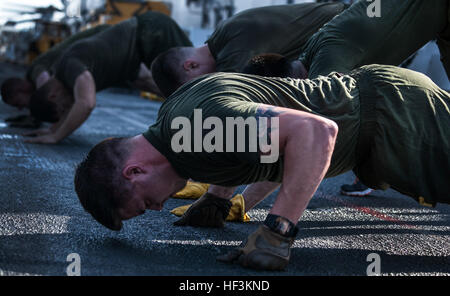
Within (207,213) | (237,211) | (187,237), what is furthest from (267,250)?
(237,211)

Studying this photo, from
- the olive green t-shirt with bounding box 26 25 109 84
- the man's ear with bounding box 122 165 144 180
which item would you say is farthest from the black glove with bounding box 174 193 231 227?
the olive green t-shirt with bounding box 26 25 109 84

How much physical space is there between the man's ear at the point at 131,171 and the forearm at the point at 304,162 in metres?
0.57

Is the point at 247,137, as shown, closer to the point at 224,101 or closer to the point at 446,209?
the point at 224,101

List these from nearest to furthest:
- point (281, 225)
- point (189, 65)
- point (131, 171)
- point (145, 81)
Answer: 1. point (281, 225)
2. point (131, 171)
3. point (189, 65)
4. point (145, 81)

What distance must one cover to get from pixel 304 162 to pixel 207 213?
3.23 ft

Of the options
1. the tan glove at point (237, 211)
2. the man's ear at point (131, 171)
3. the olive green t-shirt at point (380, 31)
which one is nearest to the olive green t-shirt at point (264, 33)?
the olive green t-shirt at point (380, 31)

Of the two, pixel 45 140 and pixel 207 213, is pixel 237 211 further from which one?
pixel 45 140

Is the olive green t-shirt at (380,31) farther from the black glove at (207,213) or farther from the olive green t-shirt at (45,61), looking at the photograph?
the olive green t-shirt at (45,61)

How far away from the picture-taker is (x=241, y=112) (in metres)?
2.05

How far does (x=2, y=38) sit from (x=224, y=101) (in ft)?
146

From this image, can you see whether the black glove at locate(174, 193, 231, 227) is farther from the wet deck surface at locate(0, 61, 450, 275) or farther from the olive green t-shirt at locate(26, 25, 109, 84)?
the olive green t-shirt at locate(26, 25, 109, 84)

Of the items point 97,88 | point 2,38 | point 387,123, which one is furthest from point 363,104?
point 2,38

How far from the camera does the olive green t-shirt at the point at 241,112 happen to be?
2137 millimetres
